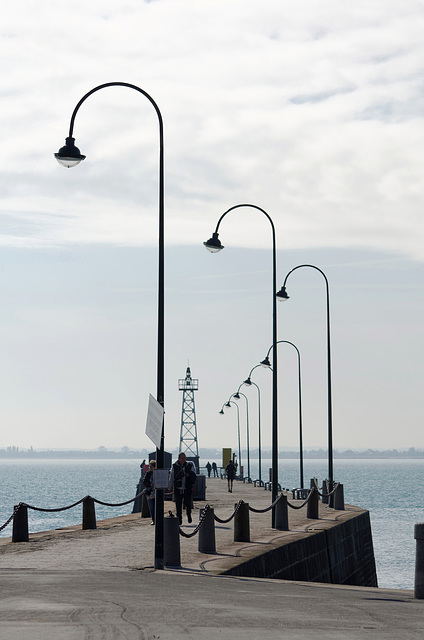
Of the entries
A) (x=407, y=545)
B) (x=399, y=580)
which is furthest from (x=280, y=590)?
(x=407, y=545)

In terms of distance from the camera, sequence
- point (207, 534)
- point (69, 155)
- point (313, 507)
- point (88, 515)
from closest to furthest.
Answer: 1. point (69, 155)
2. point (207, 534)
3. point (88, 515)
4. point (313, 507)

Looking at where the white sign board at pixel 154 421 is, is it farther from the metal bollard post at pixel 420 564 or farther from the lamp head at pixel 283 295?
the lamp head at pixel 283 295

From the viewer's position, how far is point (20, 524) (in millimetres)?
20578

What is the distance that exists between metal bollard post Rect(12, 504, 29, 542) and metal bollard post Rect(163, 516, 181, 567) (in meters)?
5.90

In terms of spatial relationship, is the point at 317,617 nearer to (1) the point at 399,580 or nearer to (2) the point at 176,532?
(2) the point at 176,532

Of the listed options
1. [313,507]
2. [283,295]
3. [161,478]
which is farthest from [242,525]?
[283,295]

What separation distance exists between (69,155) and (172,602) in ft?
28.5

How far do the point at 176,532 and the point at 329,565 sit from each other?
32.3 ft

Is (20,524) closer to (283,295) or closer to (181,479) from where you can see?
(181,479)

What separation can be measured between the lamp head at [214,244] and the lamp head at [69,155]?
8520 millimetres

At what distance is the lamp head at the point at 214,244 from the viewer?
81.2 feet

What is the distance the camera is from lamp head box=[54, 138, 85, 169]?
54.0 feet

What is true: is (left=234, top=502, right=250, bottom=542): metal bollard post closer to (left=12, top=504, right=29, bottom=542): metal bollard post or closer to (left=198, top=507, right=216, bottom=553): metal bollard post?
(left=198, top=507, right=216, bottom=553): metal bollard post

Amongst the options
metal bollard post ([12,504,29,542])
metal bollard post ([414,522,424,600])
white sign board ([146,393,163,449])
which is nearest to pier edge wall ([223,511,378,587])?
white sign board ([146,393,163,449])
